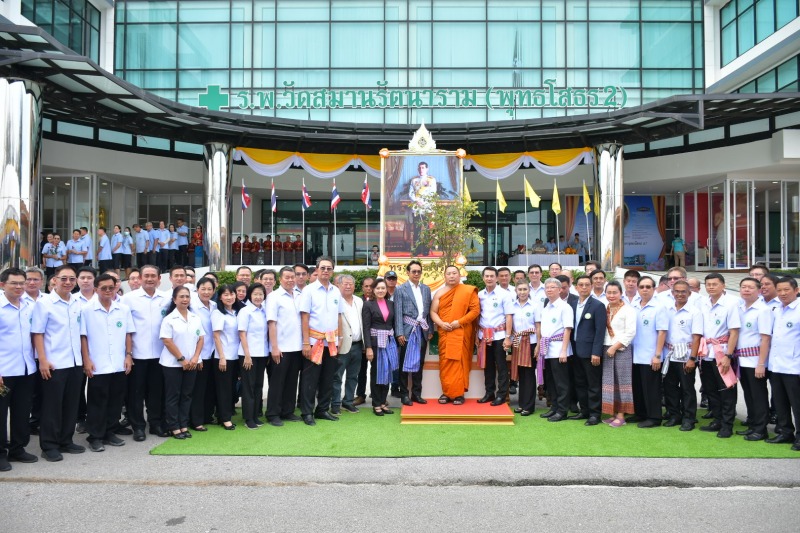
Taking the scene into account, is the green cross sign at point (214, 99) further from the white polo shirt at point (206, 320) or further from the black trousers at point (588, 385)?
the black trousers at point (588, 385)

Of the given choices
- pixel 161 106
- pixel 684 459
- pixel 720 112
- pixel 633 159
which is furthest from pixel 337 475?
pixel 633 159

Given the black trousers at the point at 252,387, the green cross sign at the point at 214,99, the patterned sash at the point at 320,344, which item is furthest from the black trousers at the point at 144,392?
the green cross sign at the point at 214,99

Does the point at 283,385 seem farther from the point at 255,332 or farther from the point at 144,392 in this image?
the point at 144,392

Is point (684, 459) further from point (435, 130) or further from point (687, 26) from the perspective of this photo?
point (687, 26)

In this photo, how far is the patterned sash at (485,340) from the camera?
797 centimetres

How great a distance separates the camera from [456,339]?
26.0 ft

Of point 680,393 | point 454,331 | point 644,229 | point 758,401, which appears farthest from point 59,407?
point 644,229

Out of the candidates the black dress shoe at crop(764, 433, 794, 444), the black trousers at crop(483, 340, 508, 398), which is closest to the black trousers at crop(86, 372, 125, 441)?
the black trousers at crop(483, 340, 508, 398)

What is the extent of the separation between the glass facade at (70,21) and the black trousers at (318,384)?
18054 millimetres

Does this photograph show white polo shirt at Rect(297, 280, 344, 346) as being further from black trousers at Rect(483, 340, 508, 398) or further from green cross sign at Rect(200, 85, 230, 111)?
green cross sign at Rect(200, 85, 230, 111)

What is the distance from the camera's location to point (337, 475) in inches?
218

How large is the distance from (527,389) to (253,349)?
10.7ft

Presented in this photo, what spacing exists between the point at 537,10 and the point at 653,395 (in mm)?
23542

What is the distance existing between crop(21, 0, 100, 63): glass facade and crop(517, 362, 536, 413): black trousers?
63.6 feet
